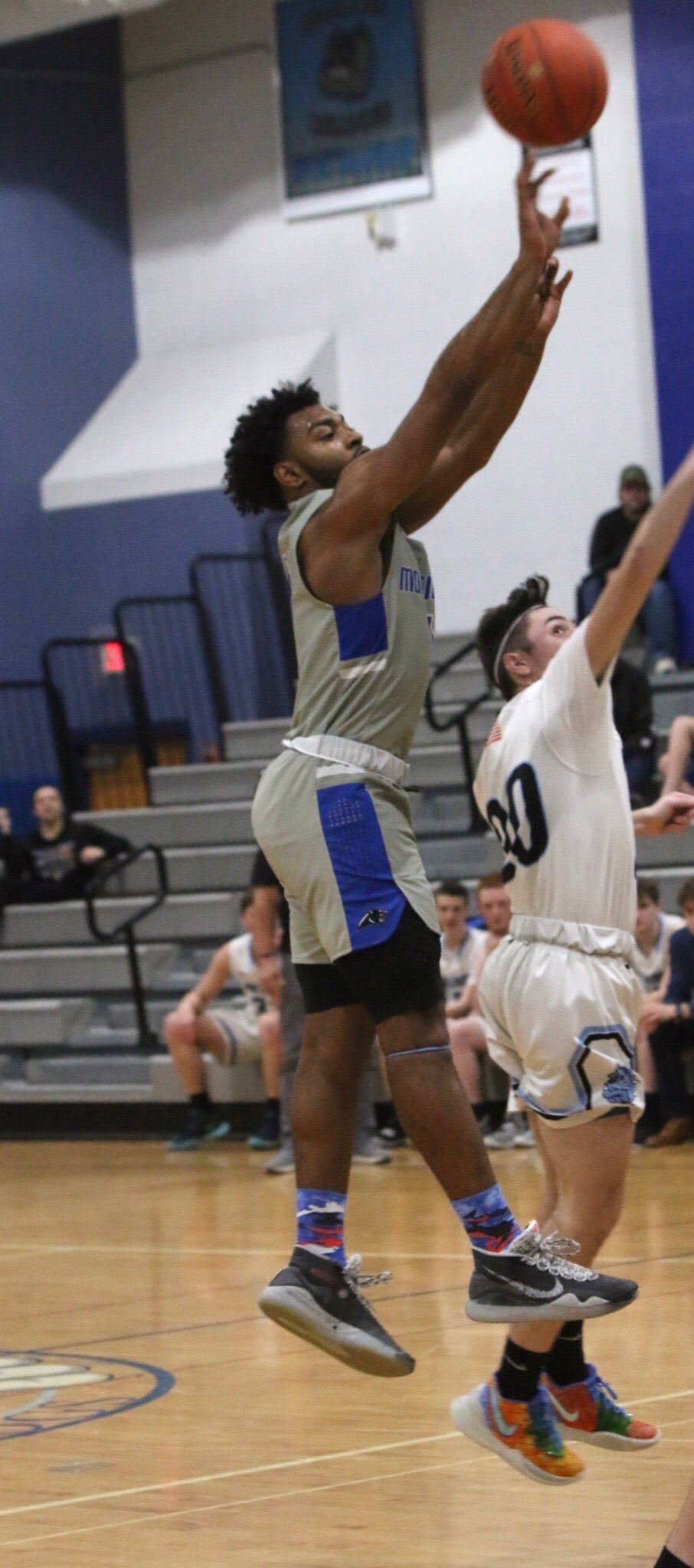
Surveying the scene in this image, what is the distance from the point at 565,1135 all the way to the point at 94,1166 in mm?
6842

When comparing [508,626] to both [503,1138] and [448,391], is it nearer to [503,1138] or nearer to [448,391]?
[448,391]

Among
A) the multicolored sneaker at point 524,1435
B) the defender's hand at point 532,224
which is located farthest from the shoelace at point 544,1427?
the defender's hand at point 532,224

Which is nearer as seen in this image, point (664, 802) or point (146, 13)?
point (664, 802)

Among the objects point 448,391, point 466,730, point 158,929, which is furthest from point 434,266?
point 448,391

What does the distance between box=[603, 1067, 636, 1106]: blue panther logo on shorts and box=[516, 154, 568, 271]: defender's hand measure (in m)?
1.49

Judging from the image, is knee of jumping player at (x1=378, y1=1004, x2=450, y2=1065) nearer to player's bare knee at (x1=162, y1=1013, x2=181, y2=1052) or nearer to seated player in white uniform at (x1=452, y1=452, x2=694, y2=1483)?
seated player in white uniform at (x1=452, y1=452, x2=694, y2=1483)

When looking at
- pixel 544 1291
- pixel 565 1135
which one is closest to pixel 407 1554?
pixel 544 1291

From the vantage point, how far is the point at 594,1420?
14.4 ft

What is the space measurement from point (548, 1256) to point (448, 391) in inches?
61.7

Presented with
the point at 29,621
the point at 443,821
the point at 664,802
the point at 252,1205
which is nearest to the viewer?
the point at 664,802

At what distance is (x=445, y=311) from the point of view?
15.1 m

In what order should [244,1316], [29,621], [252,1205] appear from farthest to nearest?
[29,621], [252,1205], [244,1316]

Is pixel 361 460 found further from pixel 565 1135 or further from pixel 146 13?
pixel 146 13

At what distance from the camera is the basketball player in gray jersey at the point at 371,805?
4016mm
